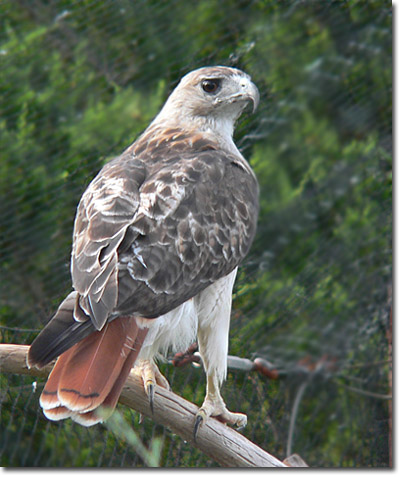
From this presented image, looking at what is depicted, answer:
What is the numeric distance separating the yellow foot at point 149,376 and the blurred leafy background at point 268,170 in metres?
0.39

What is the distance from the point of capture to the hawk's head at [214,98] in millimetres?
1899

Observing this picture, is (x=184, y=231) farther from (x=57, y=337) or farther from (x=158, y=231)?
(x=57, y=337)

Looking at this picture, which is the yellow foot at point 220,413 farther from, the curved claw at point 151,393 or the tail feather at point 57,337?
the tail feather at point 57,337

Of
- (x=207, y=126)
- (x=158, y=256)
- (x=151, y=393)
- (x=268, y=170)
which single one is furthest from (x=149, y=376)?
(x=268, y=170)

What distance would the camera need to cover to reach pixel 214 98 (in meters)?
1.95

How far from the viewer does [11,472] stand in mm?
1893

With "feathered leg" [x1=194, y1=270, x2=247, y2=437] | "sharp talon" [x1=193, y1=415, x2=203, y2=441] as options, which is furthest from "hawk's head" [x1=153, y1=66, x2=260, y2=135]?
"sharp talon" [x1=193, y1=415, x2=203, y2=441]

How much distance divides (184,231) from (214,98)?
47 centimetres

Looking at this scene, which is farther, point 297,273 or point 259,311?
point 297,273

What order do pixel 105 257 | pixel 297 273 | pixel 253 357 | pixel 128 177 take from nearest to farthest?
1. pixel 105 257
2. pixel 128 177
3. pixel 253 357
4. pixel 297 273

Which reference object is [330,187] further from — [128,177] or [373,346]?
[128,177]

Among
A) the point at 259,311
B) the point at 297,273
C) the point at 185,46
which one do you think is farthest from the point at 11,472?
the point at 185,46

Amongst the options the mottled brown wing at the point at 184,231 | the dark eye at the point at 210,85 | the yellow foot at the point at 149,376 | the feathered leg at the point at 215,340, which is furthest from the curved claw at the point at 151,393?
the dark eye at the point at 210,85

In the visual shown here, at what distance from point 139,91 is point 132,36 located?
0.84 feet
